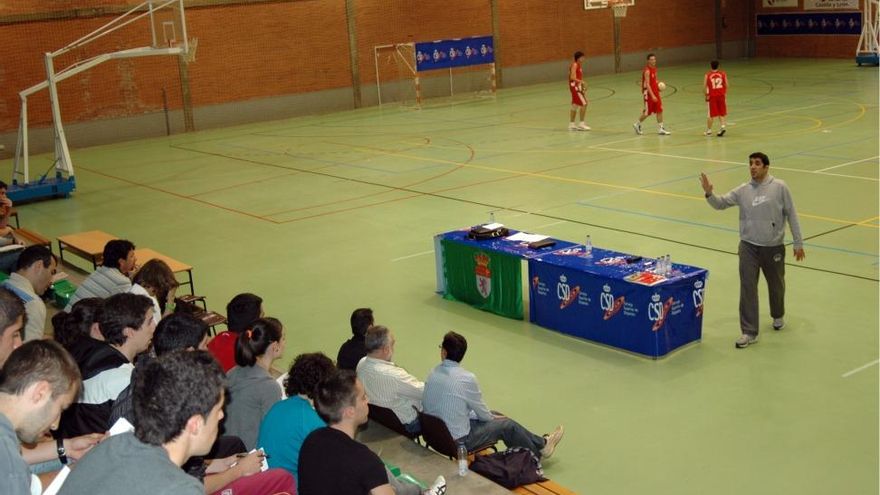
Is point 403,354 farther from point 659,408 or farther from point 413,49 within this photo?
point 413,49

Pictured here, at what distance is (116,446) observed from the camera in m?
3.71

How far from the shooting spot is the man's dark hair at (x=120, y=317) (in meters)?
6.78

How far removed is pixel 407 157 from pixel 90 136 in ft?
40.5

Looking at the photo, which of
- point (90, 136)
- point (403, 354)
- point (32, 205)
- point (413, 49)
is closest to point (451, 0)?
point (413, 49)

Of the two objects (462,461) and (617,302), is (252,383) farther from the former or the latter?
(617,302)

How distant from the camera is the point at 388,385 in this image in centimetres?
763

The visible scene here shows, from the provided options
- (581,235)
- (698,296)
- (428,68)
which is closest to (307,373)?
(698,296)

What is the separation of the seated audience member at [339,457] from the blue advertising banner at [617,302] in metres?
5.05

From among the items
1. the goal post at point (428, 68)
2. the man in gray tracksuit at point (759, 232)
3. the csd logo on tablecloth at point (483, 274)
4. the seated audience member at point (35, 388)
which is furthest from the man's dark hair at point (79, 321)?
the goal post at point (428, 68)

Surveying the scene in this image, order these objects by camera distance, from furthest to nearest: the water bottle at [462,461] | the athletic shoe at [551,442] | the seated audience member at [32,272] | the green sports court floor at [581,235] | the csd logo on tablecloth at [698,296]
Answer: the csd logo on tablecloth at [698,296]
the seated audience member at [32,272]
the green sports court floor at [581,235]
the athletic shoe at [551,442]
the water bottle at [462,461]

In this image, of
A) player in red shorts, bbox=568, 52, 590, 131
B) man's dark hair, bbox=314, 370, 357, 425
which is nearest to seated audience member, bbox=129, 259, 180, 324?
man's dark hair, bbox=314, 370, 357, 425

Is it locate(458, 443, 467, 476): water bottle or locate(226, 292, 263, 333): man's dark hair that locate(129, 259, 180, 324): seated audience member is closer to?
locate(226, 292, 263, 333): man's dark hair

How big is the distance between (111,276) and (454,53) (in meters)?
27.1

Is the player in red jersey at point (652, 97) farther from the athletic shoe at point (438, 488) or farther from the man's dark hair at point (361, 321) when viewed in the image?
the athletic shoe at point (438, 488)
